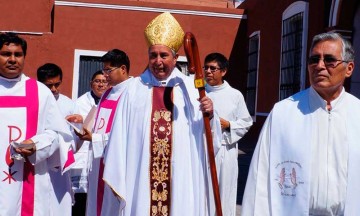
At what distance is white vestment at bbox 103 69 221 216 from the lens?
396 cm

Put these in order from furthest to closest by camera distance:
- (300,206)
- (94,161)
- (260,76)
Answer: (260,76), (94,161), (300,206)

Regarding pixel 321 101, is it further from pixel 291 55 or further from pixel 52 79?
pixel 291 55

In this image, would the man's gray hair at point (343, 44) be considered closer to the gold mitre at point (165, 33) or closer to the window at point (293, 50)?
the gold mitre at point (165, 33)

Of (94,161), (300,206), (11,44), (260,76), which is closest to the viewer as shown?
(300,206)

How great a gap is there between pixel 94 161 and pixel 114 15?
10.8 meters

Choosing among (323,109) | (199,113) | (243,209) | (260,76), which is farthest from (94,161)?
(260,76)

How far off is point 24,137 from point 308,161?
2111mm

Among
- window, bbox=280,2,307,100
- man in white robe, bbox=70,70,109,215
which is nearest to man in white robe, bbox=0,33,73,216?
man in white robe, bbox=70,70,109,215

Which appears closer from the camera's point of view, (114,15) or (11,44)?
(11,44)

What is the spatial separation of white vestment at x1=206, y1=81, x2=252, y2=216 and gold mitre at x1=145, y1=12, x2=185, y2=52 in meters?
1.76

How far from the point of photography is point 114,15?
1538cm

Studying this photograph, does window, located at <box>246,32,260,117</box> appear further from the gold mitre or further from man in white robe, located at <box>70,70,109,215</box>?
the gold mitre

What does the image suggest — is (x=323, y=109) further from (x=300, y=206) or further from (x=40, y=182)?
(x=40, y=182)

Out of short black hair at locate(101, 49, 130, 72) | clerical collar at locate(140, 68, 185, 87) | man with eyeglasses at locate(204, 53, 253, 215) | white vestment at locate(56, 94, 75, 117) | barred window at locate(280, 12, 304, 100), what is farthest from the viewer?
barred window at locate(280, 12, 304, 100)
